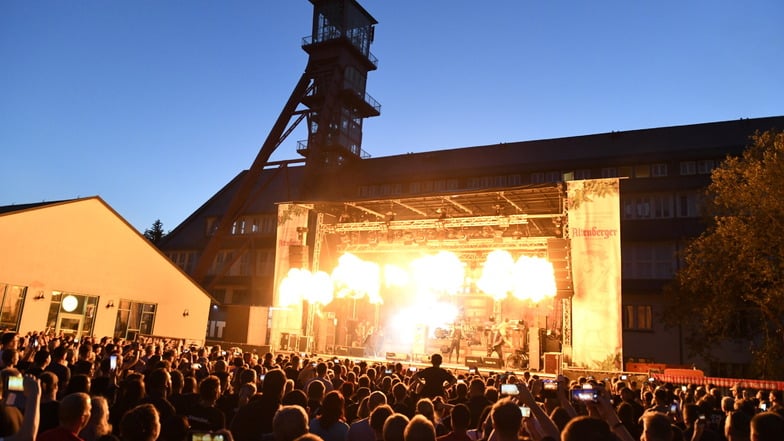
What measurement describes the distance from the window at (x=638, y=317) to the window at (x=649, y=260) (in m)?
1.82

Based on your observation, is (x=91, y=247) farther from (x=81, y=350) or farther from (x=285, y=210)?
(x=81, y=350)

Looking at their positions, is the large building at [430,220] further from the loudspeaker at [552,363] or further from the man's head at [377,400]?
the man's head at [377,400]

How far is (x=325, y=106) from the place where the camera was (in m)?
42.8

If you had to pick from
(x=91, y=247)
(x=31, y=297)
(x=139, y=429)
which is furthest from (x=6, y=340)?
(x=91, y=247)

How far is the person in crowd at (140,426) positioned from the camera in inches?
145

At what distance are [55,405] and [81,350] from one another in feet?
18.1

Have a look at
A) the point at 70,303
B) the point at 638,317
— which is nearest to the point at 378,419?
the point at 70,303

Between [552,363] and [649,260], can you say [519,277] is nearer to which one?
[552,363]

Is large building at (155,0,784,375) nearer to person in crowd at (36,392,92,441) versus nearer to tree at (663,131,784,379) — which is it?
tree at (663,131,784,379)

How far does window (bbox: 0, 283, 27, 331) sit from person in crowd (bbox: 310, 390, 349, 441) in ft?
75.3

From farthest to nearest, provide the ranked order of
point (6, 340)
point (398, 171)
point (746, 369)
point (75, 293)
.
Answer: point (398, 171), point (746, 369), point (75, 293), point (6, 340)

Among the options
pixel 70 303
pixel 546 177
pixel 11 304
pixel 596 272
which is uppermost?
pixel 546 177

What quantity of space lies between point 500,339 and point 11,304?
69.0ft

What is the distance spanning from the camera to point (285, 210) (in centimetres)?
2897
